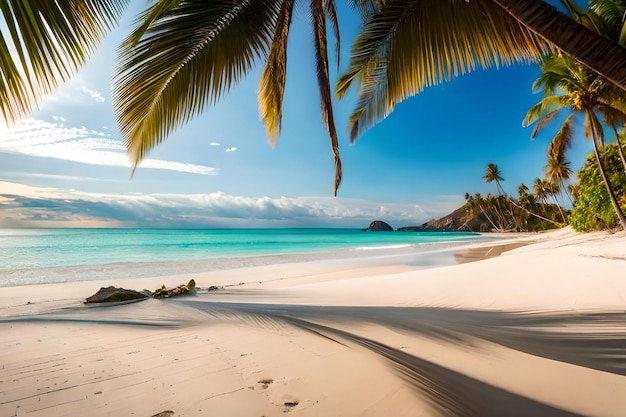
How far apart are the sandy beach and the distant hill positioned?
307ft

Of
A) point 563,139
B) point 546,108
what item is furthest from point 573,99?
point 563,139

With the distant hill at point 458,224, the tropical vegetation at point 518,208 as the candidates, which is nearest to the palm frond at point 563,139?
the tropical vegetation at point 518,208

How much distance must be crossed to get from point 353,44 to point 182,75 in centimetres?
206

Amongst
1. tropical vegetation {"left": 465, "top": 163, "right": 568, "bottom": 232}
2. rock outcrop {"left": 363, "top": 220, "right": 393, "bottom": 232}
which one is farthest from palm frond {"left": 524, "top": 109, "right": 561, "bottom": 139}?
rock outcrop {"left": 363, "top": 220, "right": 393, "bottom": 232}

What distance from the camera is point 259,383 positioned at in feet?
6.45

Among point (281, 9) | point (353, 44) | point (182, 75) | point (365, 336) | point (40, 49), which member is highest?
point (281, 9)

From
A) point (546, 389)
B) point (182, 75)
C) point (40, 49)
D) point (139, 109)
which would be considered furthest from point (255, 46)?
point (546, 389)

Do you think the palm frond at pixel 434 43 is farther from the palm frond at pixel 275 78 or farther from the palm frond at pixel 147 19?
the palm frond at pixel 147 19

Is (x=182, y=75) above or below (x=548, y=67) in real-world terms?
below

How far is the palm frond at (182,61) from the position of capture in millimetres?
2869

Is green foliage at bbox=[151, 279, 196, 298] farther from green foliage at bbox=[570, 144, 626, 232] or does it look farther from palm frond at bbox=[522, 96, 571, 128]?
green foliage at bbox=[570, 144, 626, 232]

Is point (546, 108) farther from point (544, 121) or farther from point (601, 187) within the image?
point (601, 187)

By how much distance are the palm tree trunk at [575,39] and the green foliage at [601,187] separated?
19.1 meters

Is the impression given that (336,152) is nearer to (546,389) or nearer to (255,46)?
(255,46)
